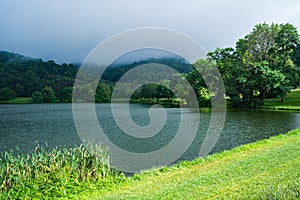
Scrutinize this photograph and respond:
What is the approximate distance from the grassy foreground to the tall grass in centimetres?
79

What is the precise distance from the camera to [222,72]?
177ft

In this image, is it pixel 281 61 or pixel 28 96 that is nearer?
pixel 281 61

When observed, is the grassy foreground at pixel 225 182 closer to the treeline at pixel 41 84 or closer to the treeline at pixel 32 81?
the treeline at pixel 41 84

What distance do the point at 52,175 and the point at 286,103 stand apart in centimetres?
4503

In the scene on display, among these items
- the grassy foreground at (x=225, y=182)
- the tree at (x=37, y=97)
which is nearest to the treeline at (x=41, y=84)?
the tree at (x=37, y=97)

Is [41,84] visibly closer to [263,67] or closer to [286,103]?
[263,67]

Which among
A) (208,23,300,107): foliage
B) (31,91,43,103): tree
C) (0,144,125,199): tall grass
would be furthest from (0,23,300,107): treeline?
(31,91,43,103): tree

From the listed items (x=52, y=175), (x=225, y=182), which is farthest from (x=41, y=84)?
(x=225, y=182)

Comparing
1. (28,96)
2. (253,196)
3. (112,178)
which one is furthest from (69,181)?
(28,96)

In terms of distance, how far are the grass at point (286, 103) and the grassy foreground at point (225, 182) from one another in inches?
1332

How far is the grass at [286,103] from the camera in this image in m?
41.4

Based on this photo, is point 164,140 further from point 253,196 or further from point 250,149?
point 253,196

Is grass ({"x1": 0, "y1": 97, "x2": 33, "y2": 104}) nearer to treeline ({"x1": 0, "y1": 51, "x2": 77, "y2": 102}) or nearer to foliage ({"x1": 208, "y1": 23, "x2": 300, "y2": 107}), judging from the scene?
treeline ({"x1": 0, "y1": 51, "x2": 77, "y2": 102})

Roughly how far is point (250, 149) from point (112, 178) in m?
6.76
